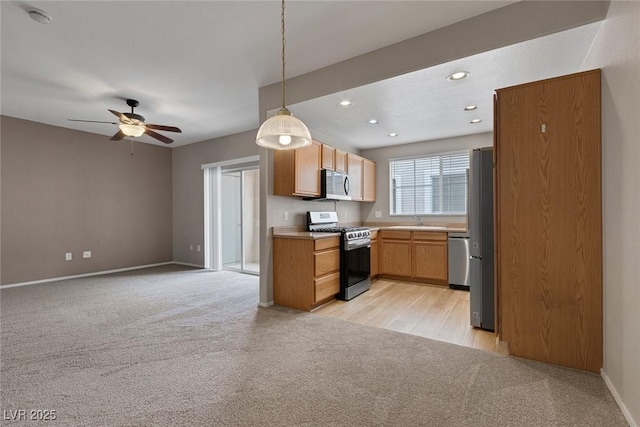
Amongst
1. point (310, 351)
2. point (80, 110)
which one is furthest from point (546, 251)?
point (80, 110)

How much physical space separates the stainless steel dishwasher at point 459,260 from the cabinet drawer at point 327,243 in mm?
1741

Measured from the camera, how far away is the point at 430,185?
530cm

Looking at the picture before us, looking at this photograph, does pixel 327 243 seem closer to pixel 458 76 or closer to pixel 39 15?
pixel 458 76

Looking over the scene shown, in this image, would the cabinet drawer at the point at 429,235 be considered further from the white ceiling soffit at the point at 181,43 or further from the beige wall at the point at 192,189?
the beige wall at the point at 192,189

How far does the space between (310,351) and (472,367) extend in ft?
3.93

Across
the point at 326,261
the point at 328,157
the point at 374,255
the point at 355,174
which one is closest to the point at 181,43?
the point at 328,157

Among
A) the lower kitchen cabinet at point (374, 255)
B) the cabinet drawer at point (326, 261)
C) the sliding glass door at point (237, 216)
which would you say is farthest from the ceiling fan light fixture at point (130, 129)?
the lower kitchen cabinet at point (374, 255)

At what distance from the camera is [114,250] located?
5773mm

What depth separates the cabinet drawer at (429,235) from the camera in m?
4.47

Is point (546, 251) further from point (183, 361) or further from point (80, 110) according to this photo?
point (80, 110)

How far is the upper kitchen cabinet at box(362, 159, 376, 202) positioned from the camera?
5.38 meters

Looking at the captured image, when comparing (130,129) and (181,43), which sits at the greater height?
(181,43)

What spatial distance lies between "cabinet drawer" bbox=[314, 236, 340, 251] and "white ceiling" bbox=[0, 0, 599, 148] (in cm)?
157

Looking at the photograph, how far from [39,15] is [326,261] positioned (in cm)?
331
